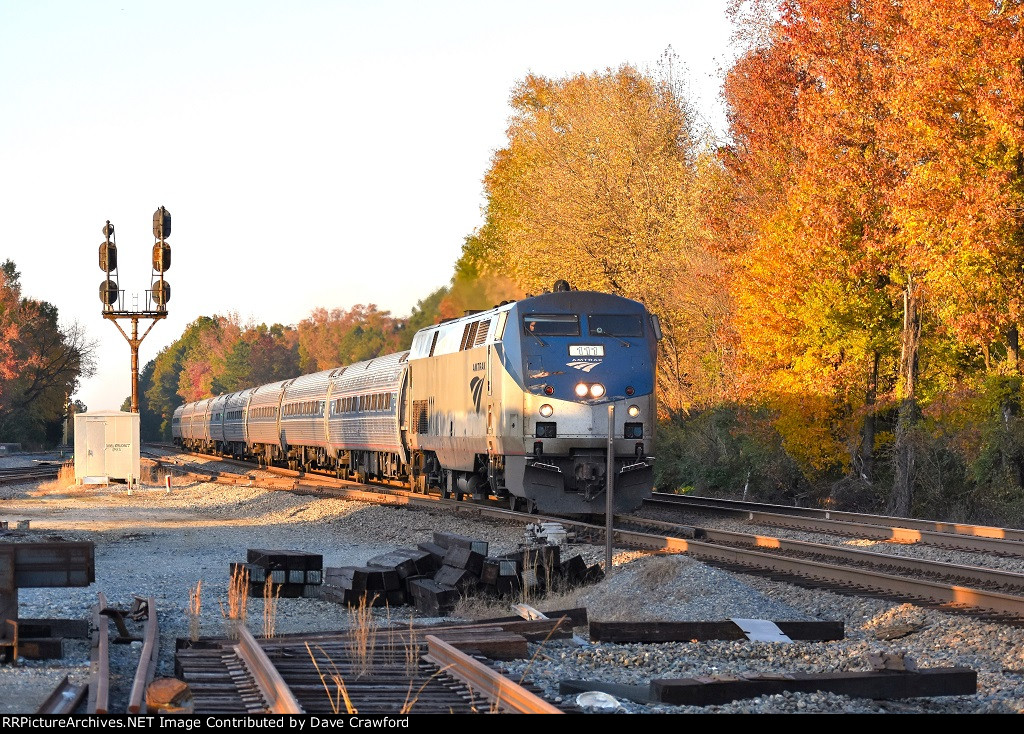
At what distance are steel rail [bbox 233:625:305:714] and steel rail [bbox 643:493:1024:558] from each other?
10.4 m

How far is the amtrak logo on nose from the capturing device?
21.4m

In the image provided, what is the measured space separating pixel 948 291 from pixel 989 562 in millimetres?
8668

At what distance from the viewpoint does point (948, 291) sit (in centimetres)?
2266

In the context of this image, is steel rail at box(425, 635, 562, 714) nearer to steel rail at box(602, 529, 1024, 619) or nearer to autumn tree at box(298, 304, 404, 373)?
steel rail at box(602, 529, 1024, 619)

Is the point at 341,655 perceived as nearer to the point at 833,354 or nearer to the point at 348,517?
the point at 348,517

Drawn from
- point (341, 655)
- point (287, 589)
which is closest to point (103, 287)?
point (287, 589)

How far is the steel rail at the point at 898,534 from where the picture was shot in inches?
640

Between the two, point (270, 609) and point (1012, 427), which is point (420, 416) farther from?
point (270, 609)

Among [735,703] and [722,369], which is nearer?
[735,703]

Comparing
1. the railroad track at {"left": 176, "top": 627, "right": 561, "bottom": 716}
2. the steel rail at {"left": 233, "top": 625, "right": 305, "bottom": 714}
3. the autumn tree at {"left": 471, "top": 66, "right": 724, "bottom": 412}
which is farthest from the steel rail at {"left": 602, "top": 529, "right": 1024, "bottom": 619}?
the autumn tree at {"left": 471, "top": 66, "right": 724, "bottom": 412}

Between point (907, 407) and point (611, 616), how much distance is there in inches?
566

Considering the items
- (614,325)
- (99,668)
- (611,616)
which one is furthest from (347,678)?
(614,325)

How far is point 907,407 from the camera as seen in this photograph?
24.3 metres

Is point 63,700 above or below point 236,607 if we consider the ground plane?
above
